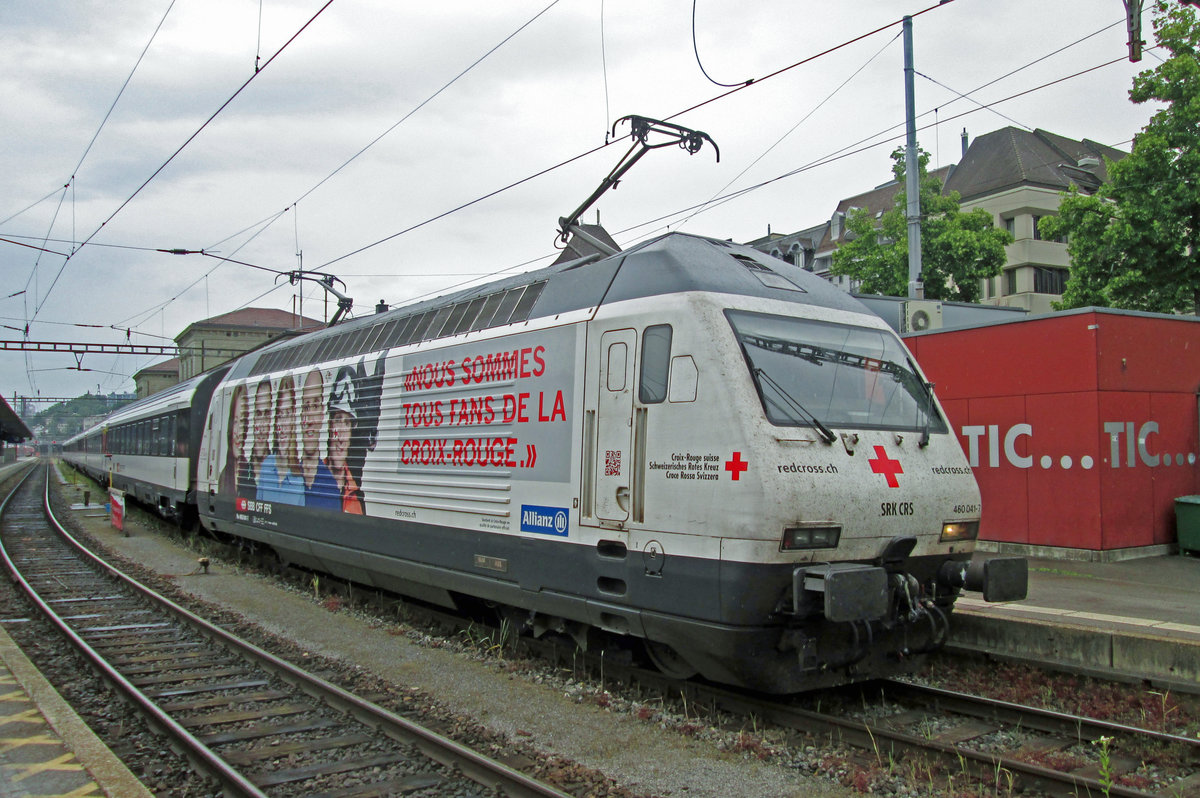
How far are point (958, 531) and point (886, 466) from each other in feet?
2.73

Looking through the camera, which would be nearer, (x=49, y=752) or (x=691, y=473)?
(x=49, y=752)

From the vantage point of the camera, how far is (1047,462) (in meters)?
12.0

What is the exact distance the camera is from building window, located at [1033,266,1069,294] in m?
43.3

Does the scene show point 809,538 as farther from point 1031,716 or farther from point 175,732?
point 175,732

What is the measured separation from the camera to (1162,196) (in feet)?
62.5

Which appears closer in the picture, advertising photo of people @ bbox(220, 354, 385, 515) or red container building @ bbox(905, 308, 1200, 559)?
advertising photo of people @ bbox(220, 354, 385, 515)

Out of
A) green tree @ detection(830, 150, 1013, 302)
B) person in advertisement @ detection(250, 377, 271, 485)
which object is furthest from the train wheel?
green tree @ detection(830, 150, 1013, 302)

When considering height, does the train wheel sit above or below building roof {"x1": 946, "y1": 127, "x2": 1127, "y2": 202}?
below

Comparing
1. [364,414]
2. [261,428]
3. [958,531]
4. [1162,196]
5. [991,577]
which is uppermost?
[1162,196]

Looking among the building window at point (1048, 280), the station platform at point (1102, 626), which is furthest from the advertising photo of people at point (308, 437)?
the building window at point (1048, 280)

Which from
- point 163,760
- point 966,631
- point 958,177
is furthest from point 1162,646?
point 958,177

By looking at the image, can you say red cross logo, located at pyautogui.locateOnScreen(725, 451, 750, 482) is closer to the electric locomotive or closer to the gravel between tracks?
the electric locomotive

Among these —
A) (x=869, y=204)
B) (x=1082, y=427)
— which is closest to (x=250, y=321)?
(x=869, y=204)

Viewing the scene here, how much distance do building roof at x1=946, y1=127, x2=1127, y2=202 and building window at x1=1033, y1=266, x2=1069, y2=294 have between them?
3.95 m
